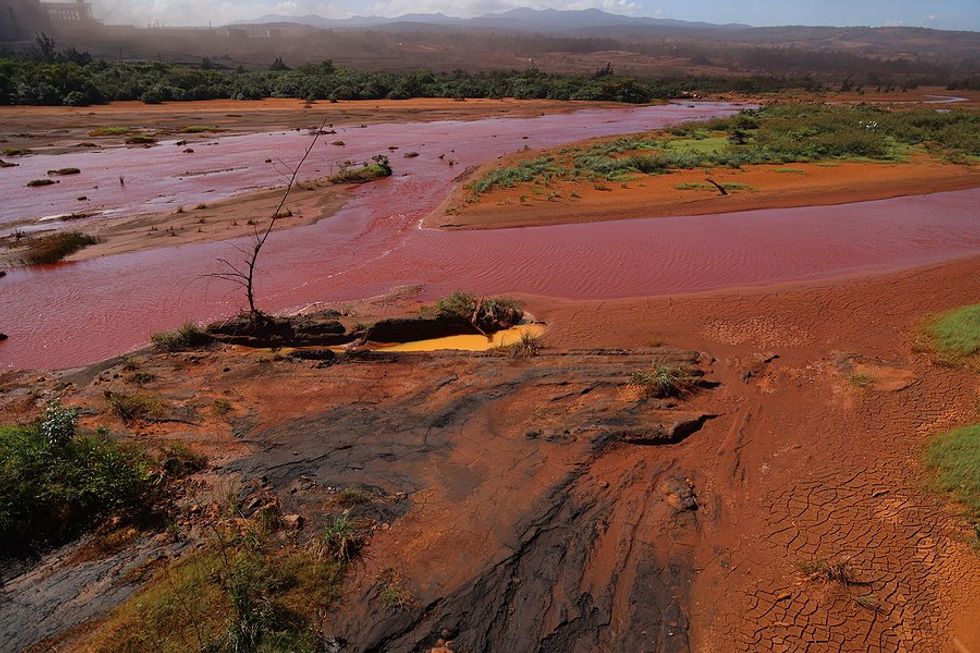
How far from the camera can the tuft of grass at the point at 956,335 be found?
8.17m

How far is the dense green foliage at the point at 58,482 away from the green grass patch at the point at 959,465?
28.2 ft

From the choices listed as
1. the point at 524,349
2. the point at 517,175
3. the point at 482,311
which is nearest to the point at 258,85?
the point at 517,175

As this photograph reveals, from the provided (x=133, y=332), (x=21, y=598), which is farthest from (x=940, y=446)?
(x=133, y=332)

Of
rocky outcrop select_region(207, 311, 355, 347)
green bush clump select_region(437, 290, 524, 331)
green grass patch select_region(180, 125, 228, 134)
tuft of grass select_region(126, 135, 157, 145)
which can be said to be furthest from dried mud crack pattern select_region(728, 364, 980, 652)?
green grass patch select_region(180, 125, 228, 134)

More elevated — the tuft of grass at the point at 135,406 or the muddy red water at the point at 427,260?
the muddy red water at the point at 427,260

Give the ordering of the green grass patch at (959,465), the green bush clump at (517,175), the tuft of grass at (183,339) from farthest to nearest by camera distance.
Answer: the green bush clump at (517,175)
the tuft of grass at (183,339)
the green grass patch at (959,465)

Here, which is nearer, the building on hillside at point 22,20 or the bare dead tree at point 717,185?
the bare dead tree at point 717,185

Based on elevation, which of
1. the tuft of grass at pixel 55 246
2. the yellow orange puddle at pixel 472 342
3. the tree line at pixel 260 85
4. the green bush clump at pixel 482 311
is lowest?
the yellow orange puddle at pixel 472 342

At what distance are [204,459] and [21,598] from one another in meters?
1.98

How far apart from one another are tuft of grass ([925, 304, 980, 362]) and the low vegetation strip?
1328 centimetres

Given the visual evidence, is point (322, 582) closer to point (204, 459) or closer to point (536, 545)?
point (536, 545)

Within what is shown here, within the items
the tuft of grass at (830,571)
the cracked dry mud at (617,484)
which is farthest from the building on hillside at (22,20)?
the tuft of grass at (830,571)

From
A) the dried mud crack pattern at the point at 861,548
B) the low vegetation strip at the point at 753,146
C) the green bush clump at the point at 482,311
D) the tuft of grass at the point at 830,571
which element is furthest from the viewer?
the low vegetation strip at the point at 753,146

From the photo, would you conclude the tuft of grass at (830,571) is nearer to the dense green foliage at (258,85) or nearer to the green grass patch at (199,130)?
the green grass patch at (199,130)
